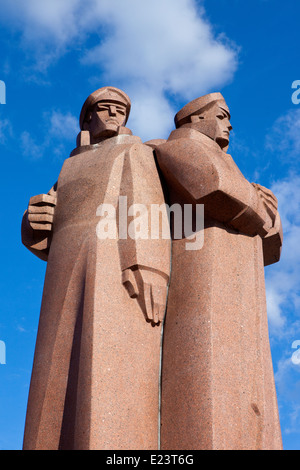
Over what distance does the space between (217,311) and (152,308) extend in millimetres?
662

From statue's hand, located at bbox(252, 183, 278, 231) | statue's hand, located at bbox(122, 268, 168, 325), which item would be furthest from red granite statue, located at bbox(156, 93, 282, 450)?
statue's hand, located at bbox(122, 268, 168, 325)

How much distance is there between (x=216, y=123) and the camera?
8562 millimetres

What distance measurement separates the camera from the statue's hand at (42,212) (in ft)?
27.1

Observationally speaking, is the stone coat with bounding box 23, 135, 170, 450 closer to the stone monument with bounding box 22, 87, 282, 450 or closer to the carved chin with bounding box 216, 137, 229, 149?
the stone monument with bounding box 22, 87, 282, 450

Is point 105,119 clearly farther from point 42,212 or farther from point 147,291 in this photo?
point 147,291

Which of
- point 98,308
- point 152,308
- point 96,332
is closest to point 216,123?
point 152,308

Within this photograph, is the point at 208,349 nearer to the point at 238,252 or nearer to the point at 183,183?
the point at 238,252

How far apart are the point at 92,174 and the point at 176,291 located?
1668 mm

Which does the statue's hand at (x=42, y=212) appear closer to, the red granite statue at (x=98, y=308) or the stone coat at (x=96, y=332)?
the red granite statue at (x=98, y=308)

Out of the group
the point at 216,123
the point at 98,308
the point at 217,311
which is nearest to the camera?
the point at 98,308

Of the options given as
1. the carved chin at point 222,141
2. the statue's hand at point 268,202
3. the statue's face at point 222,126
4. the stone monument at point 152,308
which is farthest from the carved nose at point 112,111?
the statue's hand at point 268,202

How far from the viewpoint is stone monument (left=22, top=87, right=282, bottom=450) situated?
267 inches

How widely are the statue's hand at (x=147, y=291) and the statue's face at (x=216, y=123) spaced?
2.07 metres

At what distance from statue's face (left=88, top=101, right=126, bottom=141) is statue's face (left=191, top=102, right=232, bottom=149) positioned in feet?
3.28
